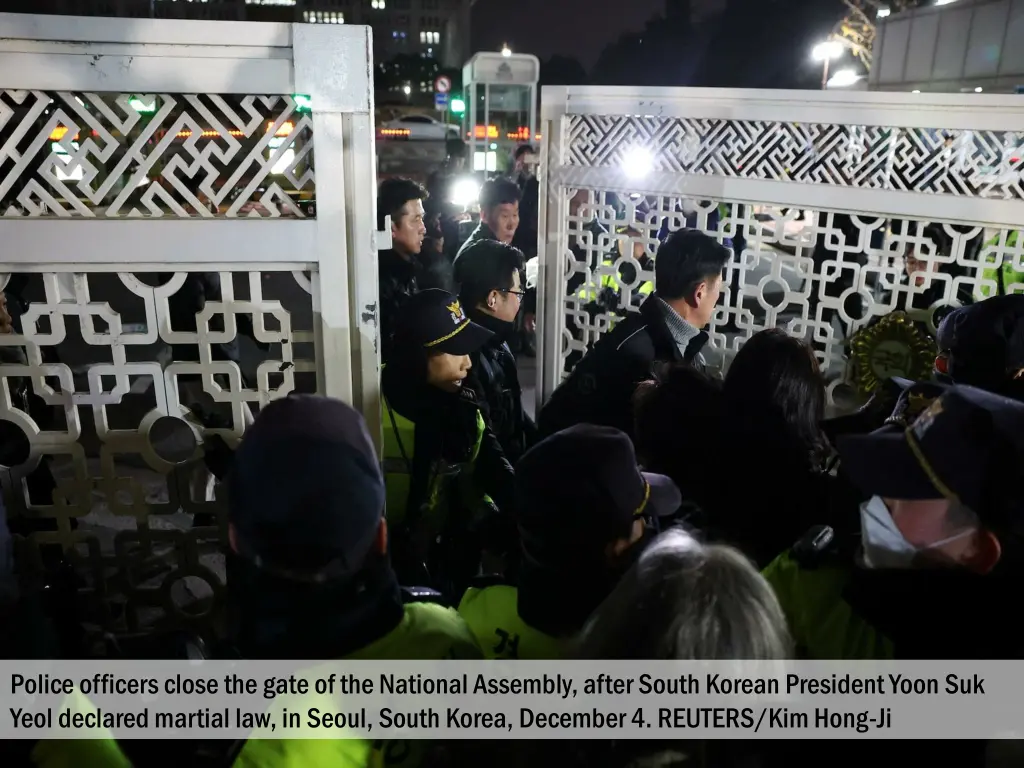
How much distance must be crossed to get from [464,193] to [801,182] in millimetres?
6082

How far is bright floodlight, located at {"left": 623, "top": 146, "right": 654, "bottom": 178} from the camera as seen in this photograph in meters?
3.74

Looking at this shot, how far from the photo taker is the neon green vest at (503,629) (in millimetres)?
1533

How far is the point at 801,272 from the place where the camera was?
11.6ft

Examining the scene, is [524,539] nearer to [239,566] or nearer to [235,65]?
[239,566]

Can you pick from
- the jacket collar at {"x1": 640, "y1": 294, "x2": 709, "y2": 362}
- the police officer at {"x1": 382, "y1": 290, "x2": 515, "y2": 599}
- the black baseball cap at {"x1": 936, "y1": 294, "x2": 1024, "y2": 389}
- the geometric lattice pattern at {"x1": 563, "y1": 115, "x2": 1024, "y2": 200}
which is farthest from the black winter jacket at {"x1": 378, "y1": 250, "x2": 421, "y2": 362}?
the black baseball cap at {"x1": 936, "y1": 294, "x2": 1024, "y2": 389}

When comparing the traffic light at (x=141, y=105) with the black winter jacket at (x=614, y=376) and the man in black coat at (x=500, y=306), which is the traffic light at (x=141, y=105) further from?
the black winter jacket at (x=614, y=376)

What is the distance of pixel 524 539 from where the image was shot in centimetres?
156

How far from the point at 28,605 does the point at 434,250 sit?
387cm

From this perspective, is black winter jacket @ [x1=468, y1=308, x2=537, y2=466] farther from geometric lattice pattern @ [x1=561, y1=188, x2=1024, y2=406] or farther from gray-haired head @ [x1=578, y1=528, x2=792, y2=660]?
gray-haired head @ [x1=578, y1=528, x2=792, y2=660]

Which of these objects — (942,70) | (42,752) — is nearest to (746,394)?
(42,752)

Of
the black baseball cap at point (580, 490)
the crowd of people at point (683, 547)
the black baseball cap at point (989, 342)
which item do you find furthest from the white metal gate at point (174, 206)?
the black baseball cap at point (989, 342)

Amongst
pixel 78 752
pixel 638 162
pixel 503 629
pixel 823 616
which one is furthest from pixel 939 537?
pixel 638 162

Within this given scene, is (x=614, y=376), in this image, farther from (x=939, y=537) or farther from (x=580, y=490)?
(x=939, y=537)

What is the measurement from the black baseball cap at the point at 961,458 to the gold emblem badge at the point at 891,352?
1968 millimetres
